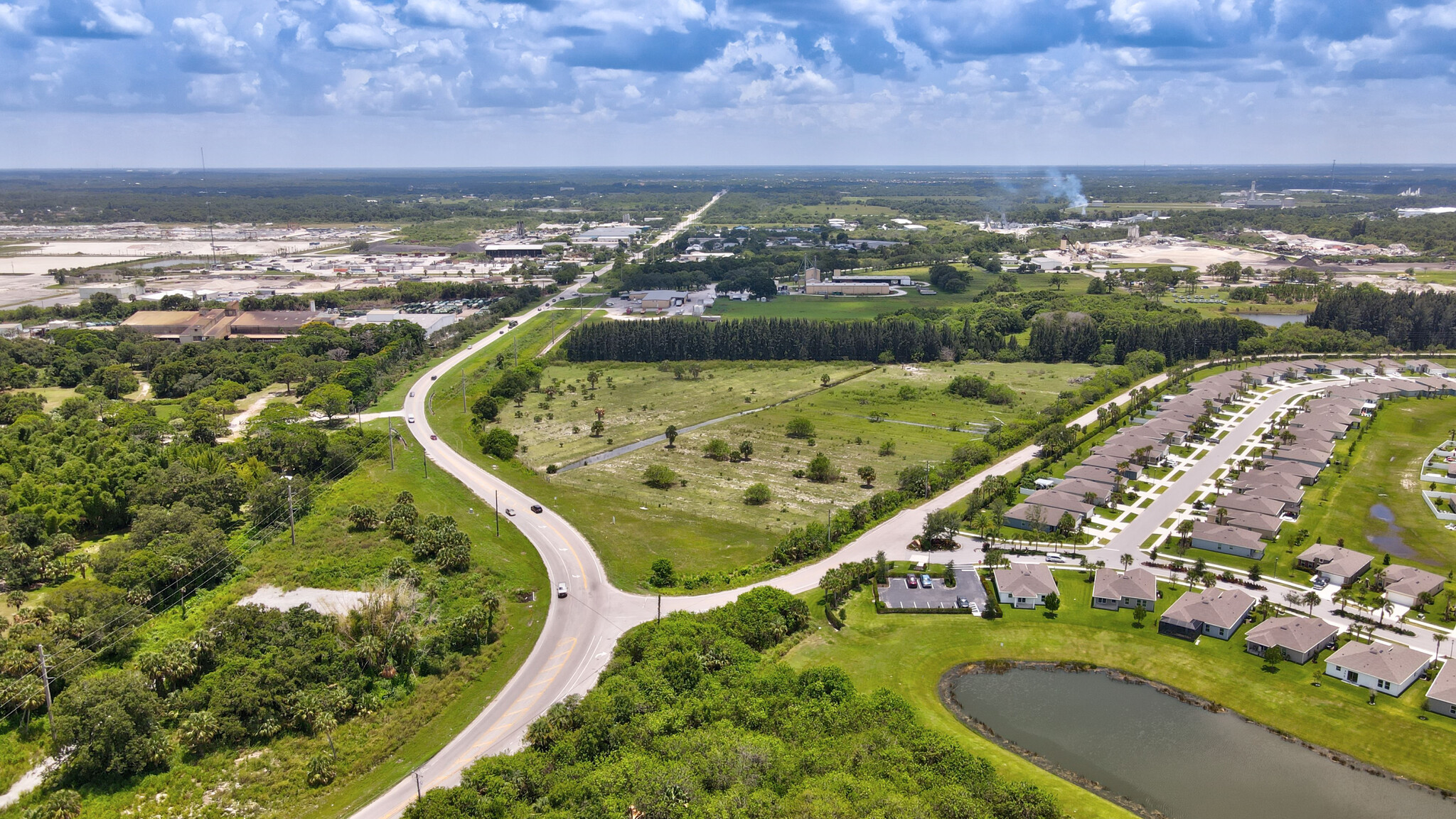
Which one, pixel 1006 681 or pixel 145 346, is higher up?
pixel 145 346

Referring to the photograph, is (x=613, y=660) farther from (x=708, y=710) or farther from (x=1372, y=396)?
(x=1372, y=396)

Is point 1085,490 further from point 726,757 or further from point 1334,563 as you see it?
point 726,757

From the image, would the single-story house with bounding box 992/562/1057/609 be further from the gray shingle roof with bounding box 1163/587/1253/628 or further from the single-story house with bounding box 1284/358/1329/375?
the single-story house with bounding box 1284/358/1329/375

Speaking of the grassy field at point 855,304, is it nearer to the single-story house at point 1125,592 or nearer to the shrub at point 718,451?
the shrub at point 718,451

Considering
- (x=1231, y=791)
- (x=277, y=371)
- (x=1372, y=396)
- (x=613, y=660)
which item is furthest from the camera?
(x=277, y=371)

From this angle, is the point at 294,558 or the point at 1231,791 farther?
the point at 294,558

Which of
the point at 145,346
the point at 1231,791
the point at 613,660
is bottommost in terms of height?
the point at 1231,791

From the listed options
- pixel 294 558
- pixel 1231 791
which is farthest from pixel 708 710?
pixel 294 558
